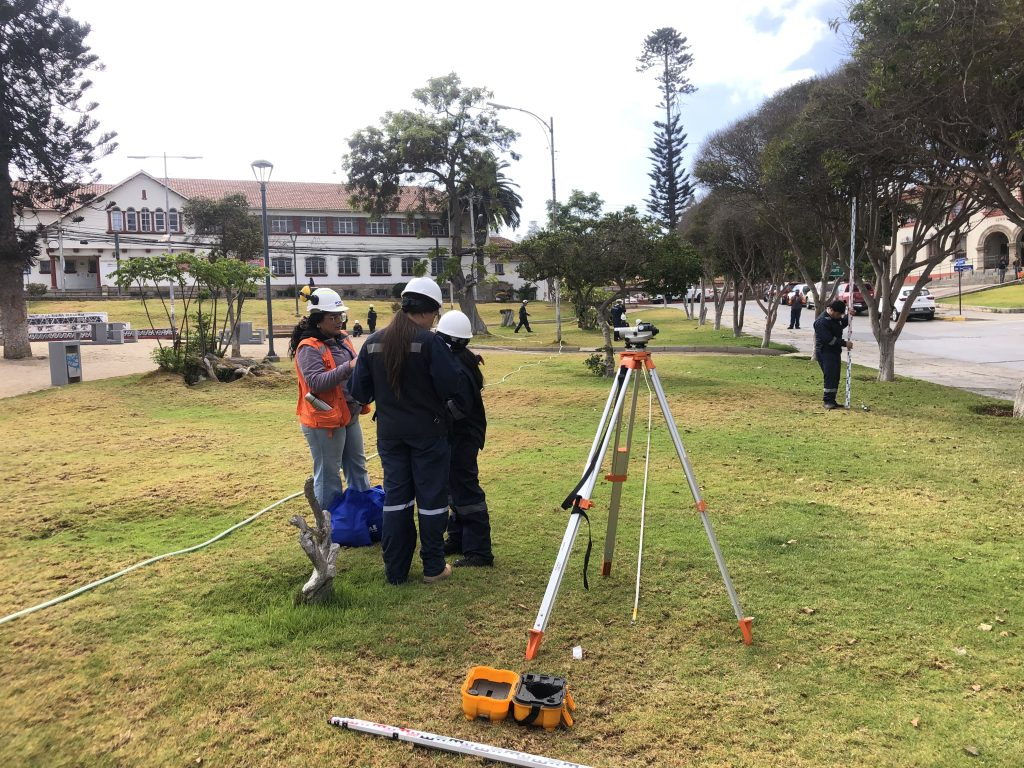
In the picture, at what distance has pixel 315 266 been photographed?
57500 mm

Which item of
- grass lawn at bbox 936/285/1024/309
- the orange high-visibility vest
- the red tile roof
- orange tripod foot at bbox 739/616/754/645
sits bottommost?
orange tripod foot at bbox 739/616/754/645

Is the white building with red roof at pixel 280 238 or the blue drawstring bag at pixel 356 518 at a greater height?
the white building with red roof at pixel 280 238

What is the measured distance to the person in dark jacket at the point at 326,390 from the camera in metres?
4.84

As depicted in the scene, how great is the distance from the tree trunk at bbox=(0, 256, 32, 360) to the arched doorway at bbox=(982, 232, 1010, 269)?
57.2 meters

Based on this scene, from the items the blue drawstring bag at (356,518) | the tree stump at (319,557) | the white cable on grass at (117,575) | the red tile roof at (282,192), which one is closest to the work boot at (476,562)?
the blue drawstring bag at (356,518)

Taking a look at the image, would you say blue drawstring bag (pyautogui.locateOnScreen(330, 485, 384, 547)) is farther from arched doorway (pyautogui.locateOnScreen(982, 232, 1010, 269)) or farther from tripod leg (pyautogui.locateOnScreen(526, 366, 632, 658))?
arched doorway (pyautogui.locateOnScreen(982, 232, 1010, 269))

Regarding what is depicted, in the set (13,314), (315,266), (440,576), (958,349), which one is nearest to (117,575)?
(440,576)

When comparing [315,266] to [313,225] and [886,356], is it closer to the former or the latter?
[313,225]

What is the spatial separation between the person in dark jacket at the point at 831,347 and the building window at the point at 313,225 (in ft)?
171

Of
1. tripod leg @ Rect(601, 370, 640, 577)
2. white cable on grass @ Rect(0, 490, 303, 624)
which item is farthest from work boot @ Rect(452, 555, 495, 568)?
white cable on grass @ Rect(0, 490, 303, 624)

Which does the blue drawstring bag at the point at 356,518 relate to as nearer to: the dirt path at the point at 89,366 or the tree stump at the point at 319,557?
the tree stump at the point at 319,557

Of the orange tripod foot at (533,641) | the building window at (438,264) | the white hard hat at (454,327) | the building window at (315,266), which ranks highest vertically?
the building window at (315,266)

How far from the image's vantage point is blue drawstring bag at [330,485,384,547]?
5070 millimetres

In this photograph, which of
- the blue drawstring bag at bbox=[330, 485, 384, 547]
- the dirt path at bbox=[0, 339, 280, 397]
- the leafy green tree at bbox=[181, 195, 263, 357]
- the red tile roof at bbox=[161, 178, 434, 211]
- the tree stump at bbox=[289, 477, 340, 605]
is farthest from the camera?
the red tile roof at bbox=[161, 178, 434, 211]
